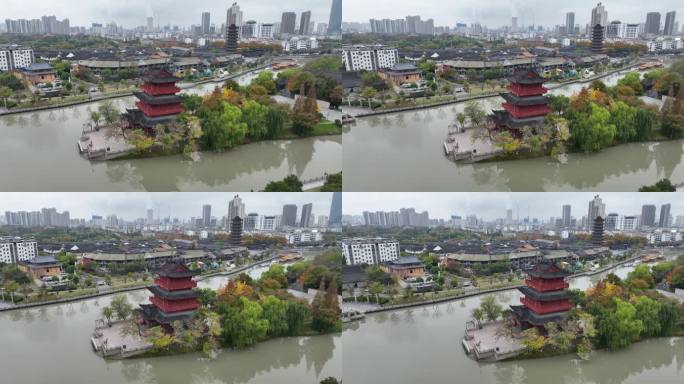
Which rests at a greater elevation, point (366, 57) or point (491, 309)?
point (366, 57)

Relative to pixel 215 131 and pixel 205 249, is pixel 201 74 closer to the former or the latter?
pixel 215 131

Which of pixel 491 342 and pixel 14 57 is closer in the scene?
pixel 491 342

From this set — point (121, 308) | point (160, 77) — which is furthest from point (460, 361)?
point (160, 77)

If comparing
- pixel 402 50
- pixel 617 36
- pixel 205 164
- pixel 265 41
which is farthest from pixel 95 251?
pixel 617 36

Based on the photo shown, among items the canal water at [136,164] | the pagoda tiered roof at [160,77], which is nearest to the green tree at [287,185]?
the canal water at [136,164]

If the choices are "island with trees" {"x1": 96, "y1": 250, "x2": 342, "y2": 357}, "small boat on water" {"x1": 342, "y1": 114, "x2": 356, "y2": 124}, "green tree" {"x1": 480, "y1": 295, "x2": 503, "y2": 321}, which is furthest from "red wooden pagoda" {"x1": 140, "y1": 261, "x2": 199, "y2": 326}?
"green tree" {"x1": 480, "y1": 295, "x2": 503, "y2": 321}

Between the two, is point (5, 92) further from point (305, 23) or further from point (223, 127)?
point (305, 23)
